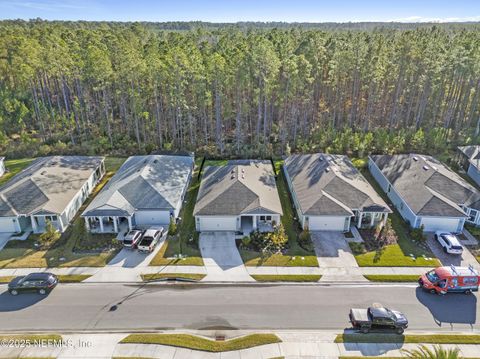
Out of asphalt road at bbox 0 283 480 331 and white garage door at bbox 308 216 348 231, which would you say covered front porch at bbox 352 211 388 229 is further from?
asphalt road at bbox 0 283 480 331

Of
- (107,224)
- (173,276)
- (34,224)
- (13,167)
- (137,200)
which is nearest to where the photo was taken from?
(173,276)

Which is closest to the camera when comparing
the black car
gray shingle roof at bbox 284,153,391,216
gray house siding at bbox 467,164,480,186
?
the black car

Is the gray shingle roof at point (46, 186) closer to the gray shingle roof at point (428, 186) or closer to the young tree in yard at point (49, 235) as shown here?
the young tree in yard at point (49, 235)

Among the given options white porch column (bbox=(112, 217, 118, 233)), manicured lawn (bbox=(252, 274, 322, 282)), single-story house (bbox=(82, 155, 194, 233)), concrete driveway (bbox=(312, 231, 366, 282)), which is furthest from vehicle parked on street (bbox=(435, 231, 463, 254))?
white porch column (bbox=(112, 217, 118, 233))

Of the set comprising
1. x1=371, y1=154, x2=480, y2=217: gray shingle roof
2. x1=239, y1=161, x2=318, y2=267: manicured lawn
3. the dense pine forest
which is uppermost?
the dense pine forest

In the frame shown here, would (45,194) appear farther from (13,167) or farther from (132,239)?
(13,167)

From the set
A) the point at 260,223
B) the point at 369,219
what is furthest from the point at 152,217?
the point at 369,219
